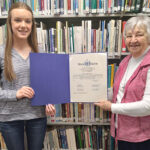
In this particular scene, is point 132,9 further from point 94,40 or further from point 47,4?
point 47,4

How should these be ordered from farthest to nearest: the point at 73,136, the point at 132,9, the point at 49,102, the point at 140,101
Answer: the point at 73,136 < the point at 132,9 < the point at 49,102 < the point at 140,101

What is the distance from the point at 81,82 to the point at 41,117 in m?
0.40

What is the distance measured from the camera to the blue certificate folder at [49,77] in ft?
3.01

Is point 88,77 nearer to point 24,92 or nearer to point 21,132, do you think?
point 24,92

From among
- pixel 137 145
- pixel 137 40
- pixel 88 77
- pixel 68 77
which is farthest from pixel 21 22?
pixel 137 145

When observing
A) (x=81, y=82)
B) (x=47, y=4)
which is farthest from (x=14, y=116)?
(x=47, y=4)

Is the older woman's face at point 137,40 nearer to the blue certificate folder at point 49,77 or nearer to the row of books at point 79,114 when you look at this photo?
the blue certificate folder at point 49,77

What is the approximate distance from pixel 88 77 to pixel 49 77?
0.28m

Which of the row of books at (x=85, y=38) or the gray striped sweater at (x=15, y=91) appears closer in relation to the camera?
the gray striped sweater at (x=15, y=91)

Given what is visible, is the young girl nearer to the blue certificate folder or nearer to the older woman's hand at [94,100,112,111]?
the blue certificate folder

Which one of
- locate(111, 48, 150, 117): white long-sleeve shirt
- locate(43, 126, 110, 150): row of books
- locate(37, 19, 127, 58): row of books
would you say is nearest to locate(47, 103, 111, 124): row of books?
locate(43, 126, 110, 150): row of books

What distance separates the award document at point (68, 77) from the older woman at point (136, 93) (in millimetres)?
144

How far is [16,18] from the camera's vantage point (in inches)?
35.2

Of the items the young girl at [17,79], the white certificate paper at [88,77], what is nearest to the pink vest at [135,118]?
the white certificate paper at [88,77]
